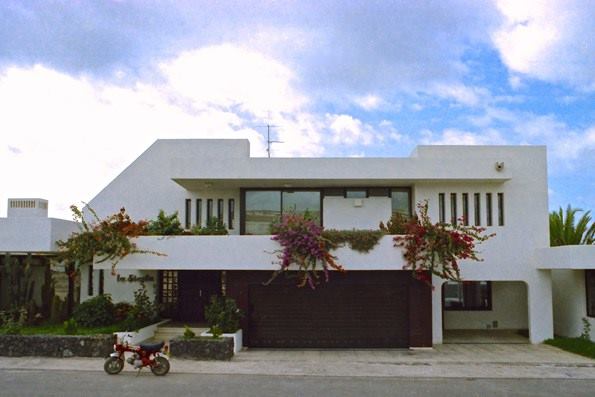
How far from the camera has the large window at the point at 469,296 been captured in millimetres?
19375

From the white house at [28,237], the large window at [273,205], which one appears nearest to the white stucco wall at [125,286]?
the white house at [28,237]

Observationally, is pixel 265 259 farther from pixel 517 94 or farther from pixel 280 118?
pixel 517 94

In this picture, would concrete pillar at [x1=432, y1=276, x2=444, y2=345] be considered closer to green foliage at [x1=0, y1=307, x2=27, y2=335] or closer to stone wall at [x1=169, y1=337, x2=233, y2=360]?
stone wall at [x1=169, y1=337, x2=233, y2=360]

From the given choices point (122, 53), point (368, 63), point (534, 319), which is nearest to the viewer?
point (122, 53)

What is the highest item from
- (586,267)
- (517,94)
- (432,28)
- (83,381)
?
(432,28)

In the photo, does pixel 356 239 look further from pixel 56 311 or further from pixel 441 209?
pixel 56 311

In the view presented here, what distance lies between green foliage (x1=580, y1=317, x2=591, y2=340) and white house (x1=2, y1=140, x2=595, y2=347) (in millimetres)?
287

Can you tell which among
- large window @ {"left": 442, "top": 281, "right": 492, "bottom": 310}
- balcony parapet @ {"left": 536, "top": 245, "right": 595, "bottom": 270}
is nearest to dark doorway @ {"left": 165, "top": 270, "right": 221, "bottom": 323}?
large window @ {"left": 442, "top": 281, "right": 492, "bottom": 310}

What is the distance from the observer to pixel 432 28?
14.6m

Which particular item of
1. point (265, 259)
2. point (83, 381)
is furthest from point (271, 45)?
point (83, 381)

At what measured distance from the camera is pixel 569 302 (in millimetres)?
18141

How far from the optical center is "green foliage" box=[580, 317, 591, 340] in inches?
663

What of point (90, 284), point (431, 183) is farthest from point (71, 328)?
point (431, 183)

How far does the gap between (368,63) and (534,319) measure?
9411mm
